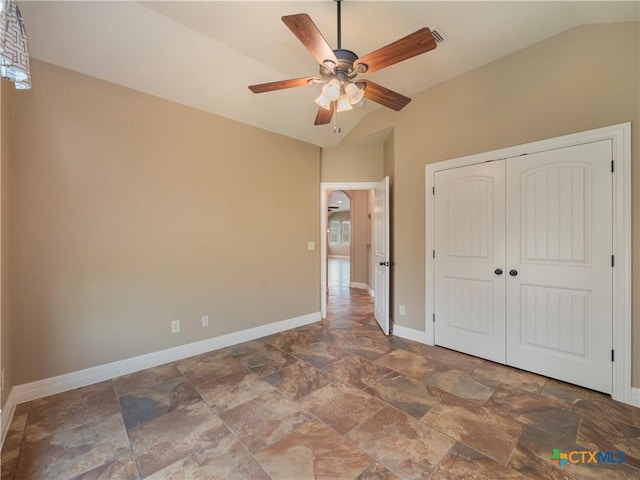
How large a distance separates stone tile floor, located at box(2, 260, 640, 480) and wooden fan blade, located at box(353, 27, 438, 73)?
2443 millimetres

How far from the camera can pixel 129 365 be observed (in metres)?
2.64

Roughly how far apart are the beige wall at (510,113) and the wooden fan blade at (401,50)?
5.31 feet

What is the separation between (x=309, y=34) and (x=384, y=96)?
860 millimetres

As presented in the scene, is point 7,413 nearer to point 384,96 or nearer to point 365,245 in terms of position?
point 384,96

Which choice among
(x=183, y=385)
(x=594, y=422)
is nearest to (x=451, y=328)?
(x=594, y=422)

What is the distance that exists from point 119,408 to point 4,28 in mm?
2454

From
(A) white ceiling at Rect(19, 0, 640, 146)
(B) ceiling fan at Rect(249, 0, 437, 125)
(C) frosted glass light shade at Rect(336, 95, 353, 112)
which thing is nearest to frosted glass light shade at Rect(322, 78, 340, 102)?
(B) ceiling fan at Rect(249, 0, 437, 125)

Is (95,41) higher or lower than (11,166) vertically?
higher

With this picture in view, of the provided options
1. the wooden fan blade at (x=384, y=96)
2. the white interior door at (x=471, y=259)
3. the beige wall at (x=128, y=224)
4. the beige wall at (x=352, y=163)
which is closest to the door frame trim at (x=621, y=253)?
the white interior door at (x=471, y=259)

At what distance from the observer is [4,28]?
1.25 meters

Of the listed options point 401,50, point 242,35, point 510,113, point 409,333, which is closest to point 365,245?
point 409,333

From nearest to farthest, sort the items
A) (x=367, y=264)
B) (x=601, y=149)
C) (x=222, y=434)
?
(x=222, y=434) < (x=601, y=149) < (x=367, y=264)

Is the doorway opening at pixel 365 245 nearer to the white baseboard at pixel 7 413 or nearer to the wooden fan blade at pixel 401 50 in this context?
the wooden fan blade at pixel 401 50

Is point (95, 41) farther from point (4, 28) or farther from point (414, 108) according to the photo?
point (414, 108)
